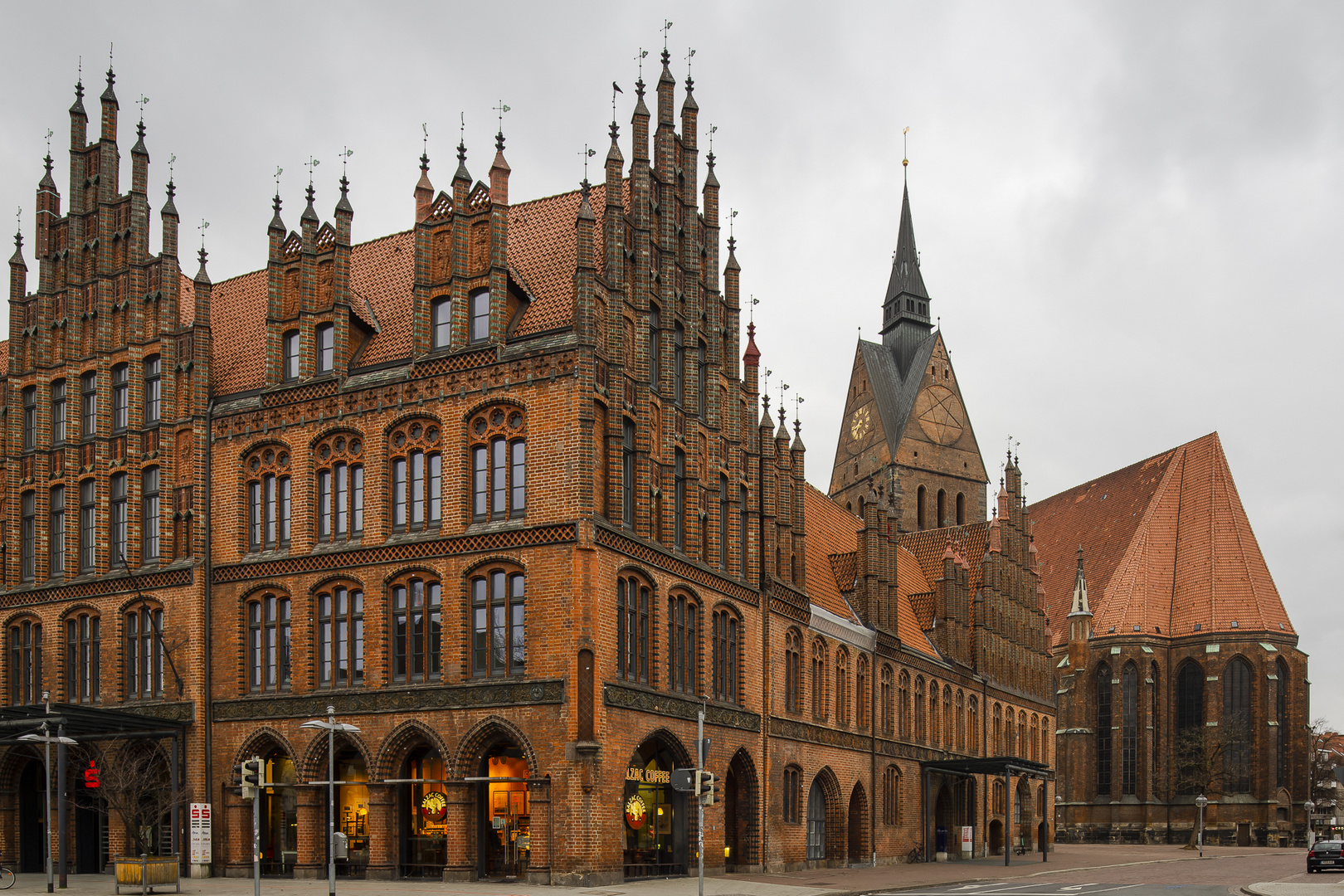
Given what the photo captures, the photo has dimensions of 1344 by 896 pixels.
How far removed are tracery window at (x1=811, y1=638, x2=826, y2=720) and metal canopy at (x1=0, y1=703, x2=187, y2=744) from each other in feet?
60.7

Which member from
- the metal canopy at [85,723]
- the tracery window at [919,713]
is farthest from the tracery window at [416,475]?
the tracery window at [919,713]

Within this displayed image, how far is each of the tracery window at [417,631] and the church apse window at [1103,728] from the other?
219 ft

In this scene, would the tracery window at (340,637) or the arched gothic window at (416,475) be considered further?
the tracery window at (340,637)

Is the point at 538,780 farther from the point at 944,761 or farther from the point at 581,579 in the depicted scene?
the point at 944,761

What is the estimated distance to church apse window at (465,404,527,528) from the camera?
32062mm

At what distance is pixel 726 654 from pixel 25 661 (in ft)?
64.9

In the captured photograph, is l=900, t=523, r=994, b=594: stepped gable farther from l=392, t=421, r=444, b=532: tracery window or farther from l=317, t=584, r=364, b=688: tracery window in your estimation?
l=317, t=584, r=364, b=688: tracery window

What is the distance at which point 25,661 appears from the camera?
39.7 m

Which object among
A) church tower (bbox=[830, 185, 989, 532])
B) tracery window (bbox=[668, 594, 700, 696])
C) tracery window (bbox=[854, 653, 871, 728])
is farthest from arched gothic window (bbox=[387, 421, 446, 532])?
church tower (bbox=[830, 185, 989, 532])

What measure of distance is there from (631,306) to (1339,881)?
77.9 ft

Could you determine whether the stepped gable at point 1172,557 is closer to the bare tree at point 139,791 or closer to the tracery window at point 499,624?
the tracery window at point 499,624

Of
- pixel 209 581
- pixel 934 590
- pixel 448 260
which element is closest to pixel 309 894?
pixel 209 581

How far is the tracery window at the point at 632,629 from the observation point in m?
32.4

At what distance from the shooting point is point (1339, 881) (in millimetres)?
36812
